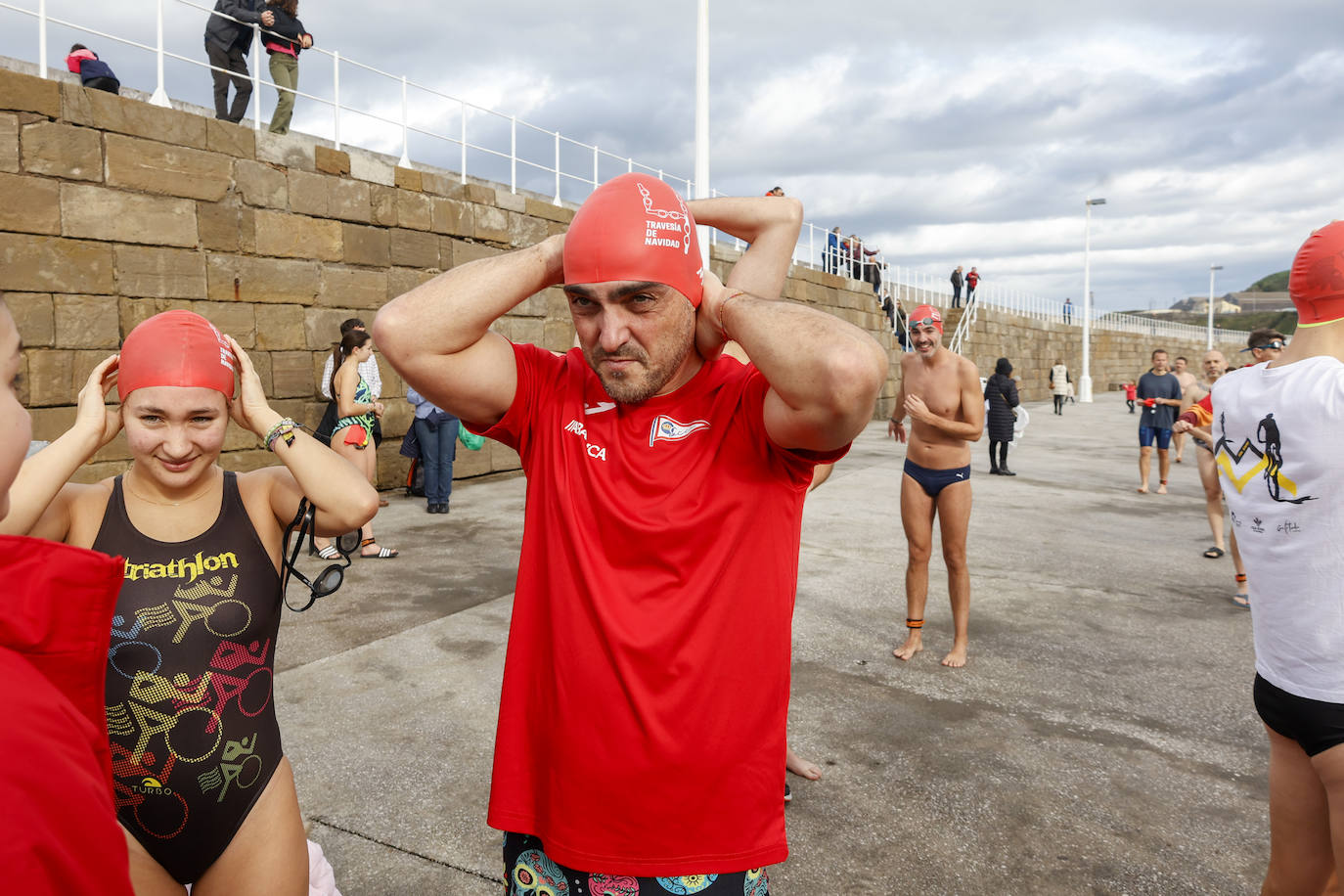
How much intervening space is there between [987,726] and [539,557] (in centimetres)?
308

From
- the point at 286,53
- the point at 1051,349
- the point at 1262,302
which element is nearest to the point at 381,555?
the point at 286,53

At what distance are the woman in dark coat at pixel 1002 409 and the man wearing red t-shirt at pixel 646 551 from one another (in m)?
11.5

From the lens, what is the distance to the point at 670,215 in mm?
1536

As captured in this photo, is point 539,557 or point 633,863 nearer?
point 633,863

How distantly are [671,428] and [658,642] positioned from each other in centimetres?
41

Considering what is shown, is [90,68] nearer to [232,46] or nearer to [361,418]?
[232,46]

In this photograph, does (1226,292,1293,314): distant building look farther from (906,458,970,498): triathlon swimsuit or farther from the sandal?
the sandal

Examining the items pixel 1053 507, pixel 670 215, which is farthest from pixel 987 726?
pixel 1053 507

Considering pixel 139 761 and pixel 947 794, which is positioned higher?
pixel 139 761

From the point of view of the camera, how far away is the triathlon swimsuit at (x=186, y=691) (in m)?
1.76

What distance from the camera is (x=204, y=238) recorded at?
7.57 meters

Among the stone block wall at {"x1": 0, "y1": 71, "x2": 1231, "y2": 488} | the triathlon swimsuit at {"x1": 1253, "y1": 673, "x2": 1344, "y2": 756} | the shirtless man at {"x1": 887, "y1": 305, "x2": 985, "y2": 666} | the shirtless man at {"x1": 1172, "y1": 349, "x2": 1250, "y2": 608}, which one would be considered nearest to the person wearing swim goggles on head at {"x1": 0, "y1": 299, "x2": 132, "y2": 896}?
the triathlon swimsuit at {"x1": 1253, "y1": 673, "x2": 1344, "y2": 756}

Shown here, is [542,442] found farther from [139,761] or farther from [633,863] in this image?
[139,761]

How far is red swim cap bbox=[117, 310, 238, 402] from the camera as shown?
5.93ft
